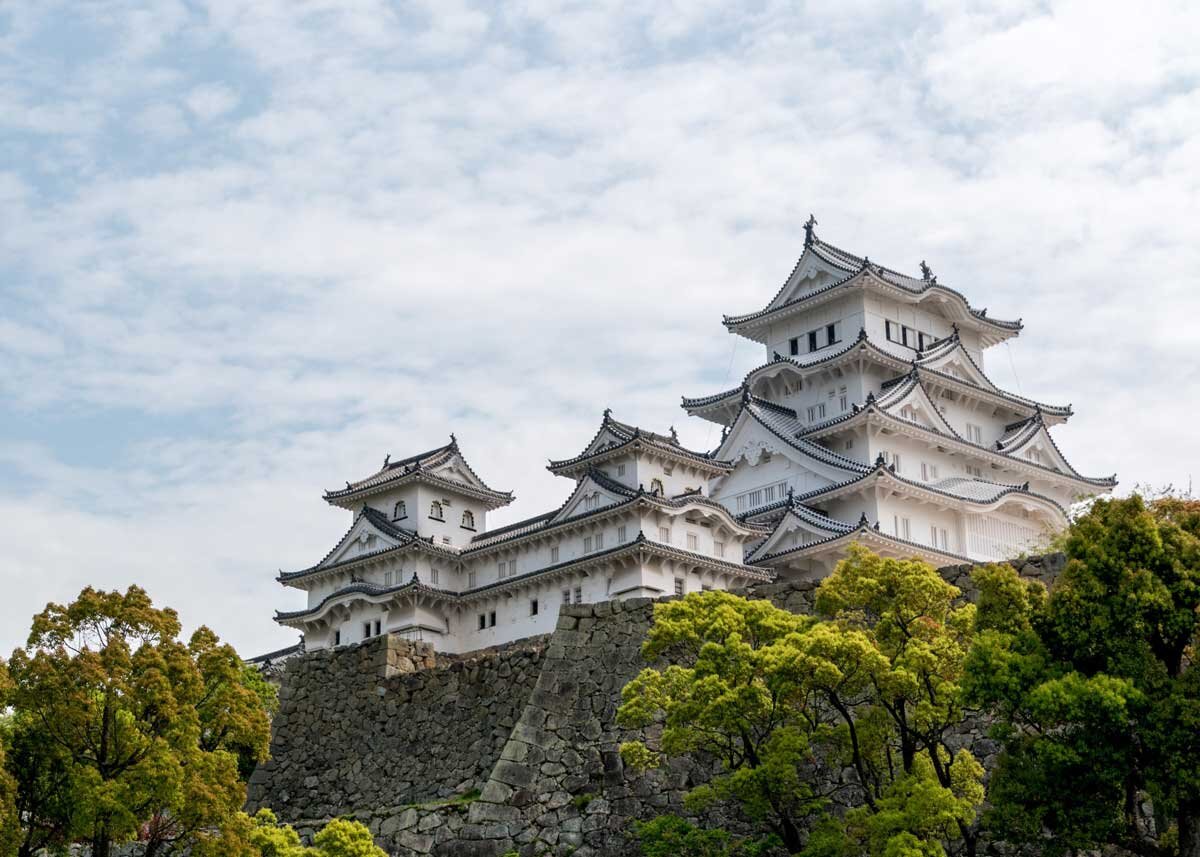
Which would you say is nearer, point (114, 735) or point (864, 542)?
point (114, 735)

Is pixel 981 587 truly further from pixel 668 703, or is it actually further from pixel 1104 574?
pixel 668 703

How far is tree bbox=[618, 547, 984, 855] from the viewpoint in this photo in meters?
19.1

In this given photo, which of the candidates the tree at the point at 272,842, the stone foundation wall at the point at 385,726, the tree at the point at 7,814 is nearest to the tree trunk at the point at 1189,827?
the tree at the point at 272,842

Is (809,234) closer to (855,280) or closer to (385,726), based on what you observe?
(855,280)

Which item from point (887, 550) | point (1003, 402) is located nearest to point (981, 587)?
point (887, 550)

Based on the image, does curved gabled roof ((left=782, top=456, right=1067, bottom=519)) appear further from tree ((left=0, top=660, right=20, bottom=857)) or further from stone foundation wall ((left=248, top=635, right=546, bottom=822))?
tree ((left=0, top=660, right=20, bottom=857))

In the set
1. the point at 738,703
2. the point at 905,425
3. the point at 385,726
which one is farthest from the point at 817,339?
the point at 738,703

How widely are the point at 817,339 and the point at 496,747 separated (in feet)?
124

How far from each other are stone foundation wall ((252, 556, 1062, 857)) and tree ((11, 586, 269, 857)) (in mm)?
4208

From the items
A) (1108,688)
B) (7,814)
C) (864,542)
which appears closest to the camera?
(1108,688)

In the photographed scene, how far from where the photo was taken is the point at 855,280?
59.8m

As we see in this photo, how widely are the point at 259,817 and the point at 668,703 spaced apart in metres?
7.62

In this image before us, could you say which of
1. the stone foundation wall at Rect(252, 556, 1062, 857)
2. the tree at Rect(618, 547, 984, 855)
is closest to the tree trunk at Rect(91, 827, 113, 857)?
the stone foundation wall at Rect(252, 556, 1062, 857)

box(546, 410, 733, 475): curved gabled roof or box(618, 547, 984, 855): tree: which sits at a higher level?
box(546, 410, 733, 475): curved gabled roof
